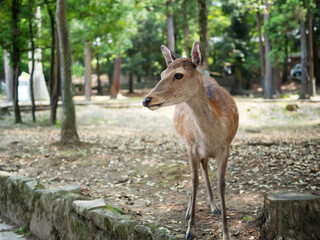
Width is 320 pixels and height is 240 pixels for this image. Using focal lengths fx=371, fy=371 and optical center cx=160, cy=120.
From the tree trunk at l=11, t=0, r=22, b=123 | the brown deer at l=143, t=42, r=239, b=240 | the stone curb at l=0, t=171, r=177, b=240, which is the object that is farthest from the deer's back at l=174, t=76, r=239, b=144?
the tree trunk at l=11, t=0, r=22, b=123

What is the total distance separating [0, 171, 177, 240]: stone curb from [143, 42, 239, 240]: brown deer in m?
0.54

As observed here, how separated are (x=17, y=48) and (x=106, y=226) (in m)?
9.45

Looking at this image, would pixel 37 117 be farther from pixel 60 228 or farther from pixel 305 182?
pixel 305 182

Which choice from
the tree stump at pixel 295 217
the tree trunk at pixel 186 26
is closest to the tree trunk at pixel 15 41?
the tree stump at pixel 295 217

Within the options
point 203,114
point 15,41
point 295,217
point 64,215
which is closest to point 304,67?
point 15,41

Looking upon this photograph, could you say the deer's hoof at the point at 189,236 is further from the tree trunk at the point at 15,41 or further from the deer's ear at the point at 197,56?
the tree trunk at the point at 15,41

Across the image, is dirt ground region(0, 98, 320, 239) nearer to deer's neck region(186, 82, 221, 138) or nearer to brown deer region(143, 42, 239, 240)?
brown deer region(143, 42, 239, 240)

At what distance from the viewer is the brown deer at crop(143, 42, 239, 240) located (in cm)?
305

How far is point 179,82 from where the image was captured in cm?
308

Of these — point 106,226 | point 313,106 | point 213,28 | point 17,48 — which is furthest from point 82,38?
point 213,28

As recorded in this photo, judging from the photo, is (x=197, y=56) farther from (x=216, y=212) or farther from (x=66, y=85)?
(x=66, y=85)

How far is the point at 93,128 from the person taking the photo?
11.3m

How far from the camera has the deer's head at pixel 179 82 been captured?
3.00 metres

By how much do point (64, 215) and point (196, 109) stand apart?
1952mm
